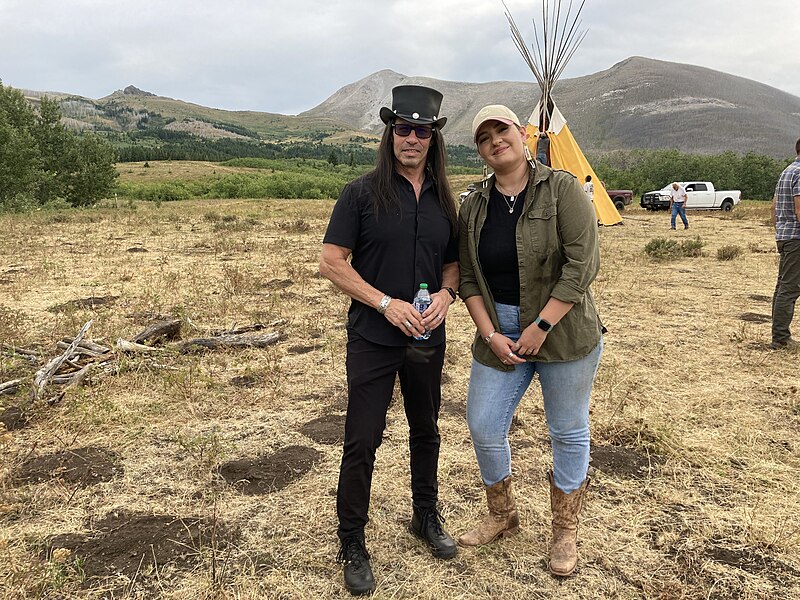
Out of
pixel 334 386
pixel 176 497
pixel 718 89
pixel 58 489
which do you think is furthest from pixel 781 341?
pixel 718 89

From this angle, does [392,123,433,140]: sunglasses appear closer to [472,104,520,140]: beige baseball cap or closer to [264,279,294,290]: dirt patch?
[472,104,520,140]: beige baseball cap

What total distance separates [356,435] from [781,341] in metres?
5.60

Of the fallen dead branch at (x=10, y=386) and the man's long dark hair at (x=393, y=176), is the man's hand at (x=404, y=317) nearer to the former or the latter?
the man's long dark hair at (x=393, y=176)

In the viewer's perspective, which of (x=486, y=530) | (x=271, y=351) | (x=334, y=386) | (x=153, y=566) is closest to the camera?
(x=153, y=566)

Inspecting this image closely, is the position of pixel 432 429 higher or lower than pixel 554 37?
lower

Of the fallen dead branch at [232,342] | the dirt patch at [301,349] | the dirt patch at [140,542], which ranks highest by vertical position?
the fallen dead branch at [232,342]

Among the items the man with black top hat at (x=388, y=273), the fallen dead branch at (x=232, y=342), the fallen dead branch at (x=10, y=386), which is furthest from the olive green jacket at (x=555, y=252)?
the fallen dead branch at (x=10, y=386)

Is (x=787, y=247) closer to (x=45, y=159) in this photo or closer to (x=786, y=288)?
(x=786, y=288)

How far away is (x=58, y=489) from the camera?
3096mm

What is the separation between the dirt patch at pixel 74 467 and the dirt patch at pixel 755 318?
7410mm

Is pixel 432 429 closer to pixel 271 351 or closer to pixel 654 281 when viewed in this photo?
pixel 271 351

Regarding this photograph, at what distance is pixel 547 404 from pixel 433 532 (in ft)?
2.93

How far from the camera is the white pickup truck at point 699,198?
93.1 ft

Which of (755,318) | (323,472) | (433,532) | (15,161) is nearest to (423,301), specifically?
(433,532)
